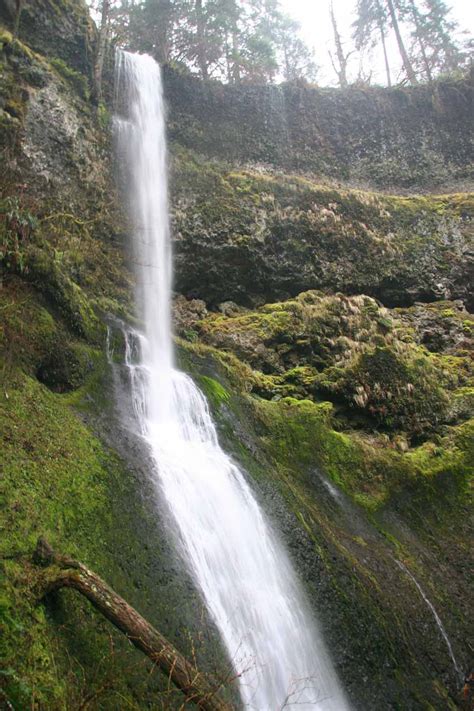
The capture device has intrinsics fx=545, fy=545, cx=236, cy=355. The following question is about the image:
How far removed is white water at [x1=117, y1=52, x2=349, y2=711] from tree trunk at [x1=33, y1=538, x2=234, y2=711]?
635mm

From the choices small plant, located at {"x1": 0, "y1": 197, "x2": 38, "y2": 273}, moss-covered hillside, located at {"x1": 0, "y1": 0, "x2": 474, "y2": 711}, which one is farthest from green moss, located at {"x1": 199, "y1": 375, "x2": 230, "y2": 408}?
small plant, located at {"x1": 0, "y1": 197, "x2": 38, "y2": 273}

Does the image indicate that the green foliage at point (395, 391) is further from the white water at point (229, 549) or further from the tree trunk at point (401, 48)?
the tree trunk at point (401, 48)

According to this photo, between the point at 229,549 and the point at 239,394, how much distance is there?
4029 mm

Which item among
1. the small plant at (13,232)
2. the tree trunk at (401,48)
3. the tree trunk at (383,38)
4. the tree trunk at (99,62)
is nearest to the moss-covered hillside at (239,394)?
the small plant at (13,232)

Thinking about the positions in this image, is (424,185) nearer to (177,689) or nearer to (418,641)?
(418,641)

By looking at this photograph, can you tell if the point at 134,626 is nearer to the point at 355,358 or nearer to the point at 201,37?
the point at 355,358

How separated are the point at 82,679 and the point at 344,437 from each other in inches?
266

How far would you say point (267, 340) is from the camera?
1248cm

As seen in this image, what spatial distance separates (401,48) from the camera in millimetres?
24750

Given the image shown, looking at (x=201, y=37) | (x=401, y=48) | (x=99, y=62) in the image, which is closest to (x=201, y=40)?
(x=201, y=37)

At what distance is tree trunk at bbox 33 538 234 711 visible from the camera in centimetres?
376

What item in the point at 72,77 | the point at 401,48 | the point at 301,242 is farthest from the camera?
the point at 401,48

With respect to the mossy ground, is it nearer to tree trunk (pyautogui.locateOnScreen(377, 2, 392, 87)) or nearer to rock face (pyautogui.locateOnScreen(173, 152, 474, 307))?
rock face (pyautogui.locateOnScreen(173, 152, 474, 307))

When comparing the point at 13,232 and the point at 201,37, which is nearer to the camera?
the point at 13,232
